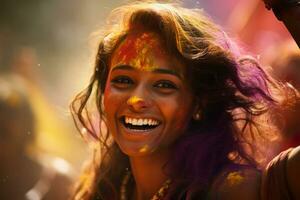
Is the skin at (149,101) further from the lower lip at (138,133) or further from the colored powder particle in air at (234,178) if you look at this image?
the colored powder particle in air at (234,178)

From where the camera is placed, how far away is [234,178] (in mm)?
2939

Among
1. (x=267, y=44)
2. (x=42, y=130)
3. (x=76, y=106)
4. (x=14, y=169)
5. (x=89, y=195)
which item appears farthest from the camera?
(x=42, y=130)

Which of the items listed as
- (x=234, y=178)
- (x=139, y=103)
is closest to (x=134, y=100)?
(x=139, y=103)

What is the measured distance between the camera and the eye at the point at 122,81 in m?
3.31

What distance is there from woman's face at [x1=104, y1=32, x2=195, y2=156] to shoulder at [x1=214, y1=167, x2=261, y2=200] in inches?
13.2

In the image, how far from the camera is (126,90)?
3295mm

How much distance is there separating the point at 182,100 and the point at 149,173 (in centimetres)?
35

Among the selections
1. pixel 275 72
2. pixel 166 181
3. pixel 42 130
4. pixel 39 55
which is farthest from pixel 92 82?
pixel 39 55

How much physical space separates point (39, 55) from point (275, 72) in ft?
13.0

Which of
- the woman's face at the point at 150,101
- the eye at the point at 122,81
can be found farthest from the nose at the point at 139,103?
the eye at the point at 122,81

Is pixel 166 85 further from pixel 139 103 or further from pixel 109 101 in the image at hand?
pixel 109 101

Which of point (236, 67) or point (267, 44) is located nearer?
point (236, 67)

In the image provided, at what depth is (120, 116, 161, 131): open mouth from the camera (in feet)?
10.6

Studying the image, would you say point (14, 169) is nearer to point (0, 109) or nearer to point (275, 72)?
point (0, 109)
